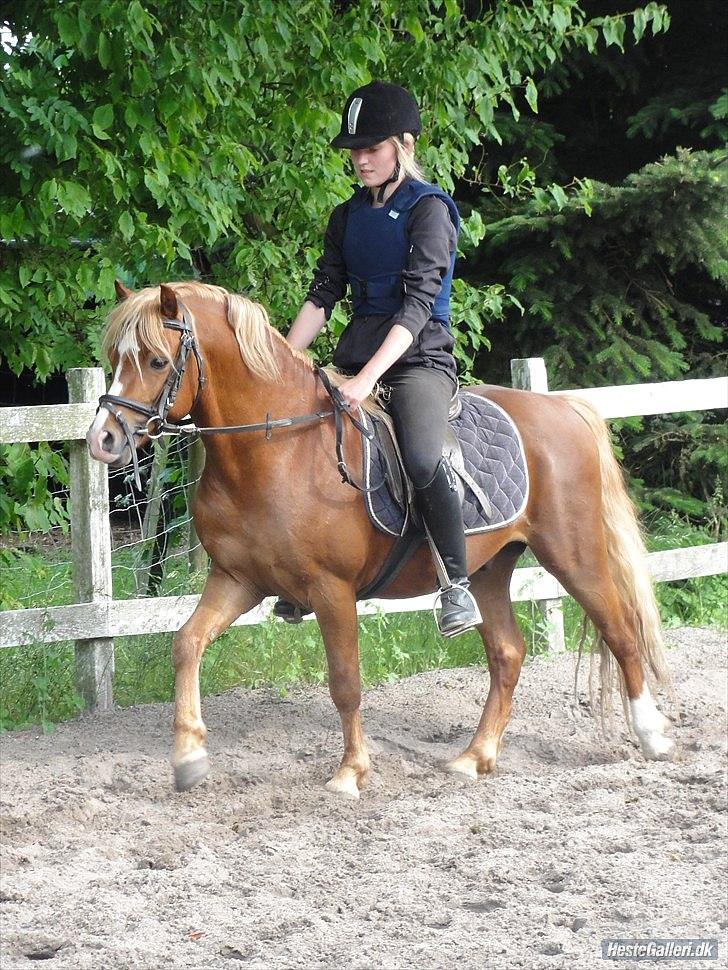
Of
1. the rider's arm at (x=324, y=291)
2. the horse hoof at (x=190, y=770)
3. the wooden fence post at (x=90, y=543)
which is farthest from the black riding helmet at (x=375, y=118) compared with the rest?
the horse hoof at (x=190, y=770)

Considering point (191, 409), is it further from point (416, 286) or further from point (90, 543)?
point (90, 543)

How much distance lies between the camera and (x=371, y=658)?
22.1 feet

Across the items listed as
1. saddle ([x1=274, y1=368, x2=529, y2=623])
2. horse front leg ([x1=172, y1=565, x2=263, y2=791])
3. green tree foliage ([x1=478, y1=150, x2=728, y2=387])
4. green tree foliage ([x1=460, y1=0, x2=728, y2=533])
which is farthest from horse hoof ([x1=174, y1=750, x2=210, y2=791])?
green tree foliage ([x1=478, y1=150, x2=728, y2=387])

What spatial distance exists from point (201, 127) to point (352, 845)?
427cm

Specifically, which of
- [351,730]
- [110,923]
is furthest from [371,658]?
[110,923]

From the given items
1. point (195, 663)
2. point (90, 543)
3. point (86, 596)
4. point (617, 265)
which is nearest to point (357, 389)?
point (195, 663)

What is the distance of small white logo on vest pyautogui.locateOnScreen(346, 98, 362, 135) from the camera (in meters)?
4.55

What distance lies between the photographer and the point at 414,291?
14.8 feet

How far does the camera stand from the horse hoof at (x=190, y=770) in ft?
14.0

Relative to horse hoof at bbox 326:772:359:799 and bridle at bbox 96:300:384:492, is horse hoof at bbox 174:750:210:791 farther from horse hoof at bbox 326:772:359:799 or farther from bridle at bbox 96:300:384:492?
bridle at bbox 96:300:384:492

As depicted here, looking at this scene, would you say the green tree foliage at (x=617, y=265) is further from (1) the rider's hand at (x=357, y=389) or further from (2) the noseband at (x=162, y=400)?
(2) the noseband at (x=162, y=400)

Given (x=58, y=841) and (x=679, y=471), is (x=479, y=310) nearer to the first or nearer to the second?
(x=679, y=471)

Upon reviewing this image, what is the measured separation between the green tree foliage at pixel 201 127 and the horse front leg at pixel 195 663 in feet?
8.43

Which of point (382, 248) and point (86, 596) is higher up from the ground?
point (382, 248)
